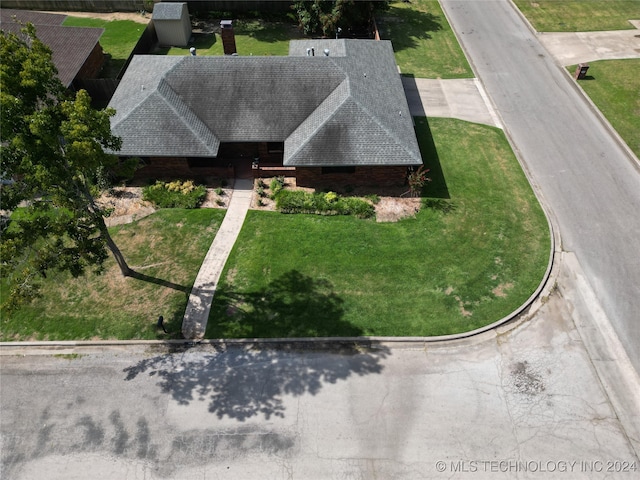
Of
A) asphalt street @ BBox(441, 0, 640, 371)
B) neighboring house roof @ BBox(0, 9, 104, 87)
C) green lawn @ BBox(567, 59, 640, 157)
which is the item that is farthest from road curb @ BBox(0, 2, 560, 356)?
neighboring house roof @ BBox(0, 9, 104, 87)

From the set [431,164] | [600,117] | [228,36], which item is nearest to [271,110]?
[228,36]

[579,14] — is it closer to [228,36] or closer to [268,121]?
[228,36]

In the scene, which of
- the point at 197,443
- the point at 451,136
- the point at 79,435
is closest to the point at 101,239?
the point at 79,435

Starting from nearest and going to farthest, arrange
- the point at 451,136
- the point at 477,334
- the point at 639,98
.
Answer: the point at 477,334
the point at 451,136
the point at 639,98

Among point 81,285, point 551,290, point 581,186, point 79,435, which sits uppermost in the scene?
point 581,186

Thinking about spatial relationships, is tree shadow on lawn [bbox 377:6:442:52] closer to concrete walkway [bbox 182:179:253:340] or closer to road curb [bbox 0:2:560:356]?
concrete walkway [bbox 182:179:253:340]

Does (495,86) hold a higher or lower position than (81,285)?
higher

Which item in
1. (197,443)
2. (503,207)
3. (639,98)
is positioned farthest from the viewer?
(639,98)

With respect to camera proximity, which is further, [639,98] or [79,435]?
[639,98]

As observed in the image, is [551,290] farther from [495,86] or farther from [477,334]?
[495,86]
